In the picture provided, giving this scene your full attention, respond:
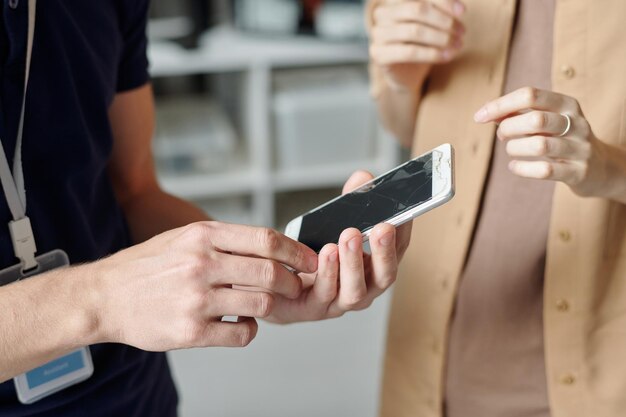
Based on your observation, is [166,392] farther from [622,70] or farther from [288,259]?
[622,70]

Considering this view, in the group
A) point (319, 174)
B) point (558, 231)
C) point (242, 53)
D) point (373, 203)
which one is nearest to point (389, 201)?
point (373, 203)

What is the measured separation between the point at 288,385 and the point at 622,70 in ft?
4.70

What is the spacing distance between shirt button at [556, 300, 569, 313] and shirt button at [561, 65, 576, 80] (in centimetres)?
28

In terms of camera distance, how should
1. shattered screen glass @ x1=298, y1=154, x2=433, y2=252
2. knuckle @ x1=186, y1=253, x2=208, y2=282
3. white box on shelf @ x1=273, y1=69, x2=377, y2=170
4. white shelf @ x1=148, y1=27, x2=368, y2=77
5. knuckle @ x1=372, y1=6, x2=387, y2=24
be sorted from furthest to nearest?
white box on shelf @ x1=273, y1=69, x2=377, y2=170 → white shelf @ x1=148, y1=27, x2=368, y2=77 → knuckle @ x1=372, y1=6, x2=387, y2=24 → shattered screen glass @ x1=298, y1=154, x2=433, y2=252 → knuckle @ x1=186, y1=253, x2=208, y2=282

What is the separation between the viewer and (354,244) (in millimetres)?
728

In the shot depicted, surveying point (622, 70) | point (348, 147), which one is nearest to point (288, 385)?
point (348, 147)

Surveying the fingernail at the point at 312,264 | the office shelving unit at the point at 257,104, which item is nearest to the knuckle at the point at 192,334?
the fingernail at the point at 312,264

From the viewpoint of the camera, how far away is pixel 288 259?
0.73 metres

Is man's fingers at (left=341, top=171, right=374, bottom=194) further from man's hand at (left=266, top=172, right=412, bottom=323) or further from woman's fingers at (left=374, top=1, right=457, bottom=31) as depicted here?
woman's fingers at (left=374, top=1, right=457, bottom=31)

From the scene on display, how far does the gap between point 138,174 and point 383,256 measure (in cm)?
44

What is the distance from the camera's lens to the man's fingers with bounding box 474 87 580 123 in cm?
78

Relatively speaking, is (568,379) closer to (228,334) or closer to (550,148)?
(550,148)

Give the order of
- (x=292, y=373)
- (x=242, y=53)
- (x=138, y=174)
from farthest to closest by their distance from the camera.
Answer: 1. (x=242, y=53)
2. (x=292, y=373)
3. (x=138, y=174)

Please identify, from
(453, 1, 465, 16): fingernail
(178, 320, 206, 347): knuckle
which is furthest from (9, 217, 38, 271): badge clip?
(453, 1, 465, 16): fingernail
